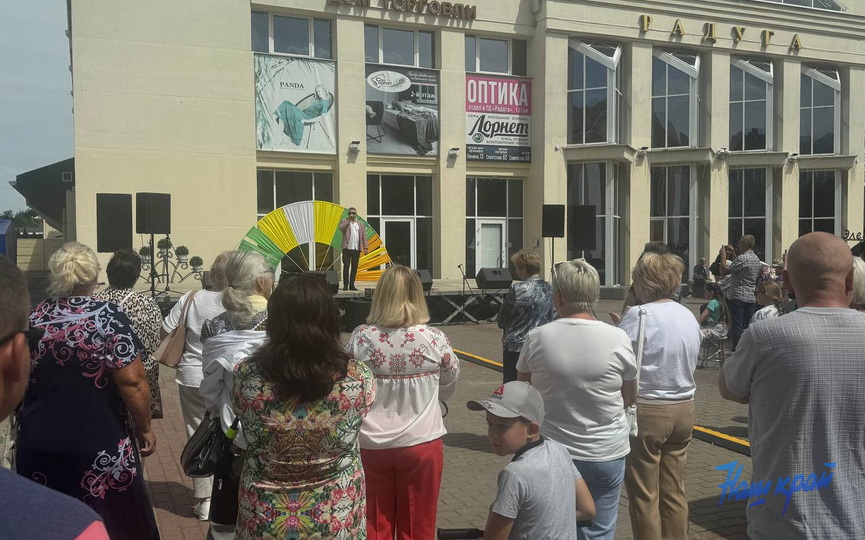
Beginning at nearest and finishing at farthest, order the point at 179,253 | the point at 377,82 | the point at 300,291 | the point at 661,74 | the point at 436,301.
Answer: the point at 300,291 < the point at 436,301 < the point at 179,253 < the point at 377,82 < the point at 661,74

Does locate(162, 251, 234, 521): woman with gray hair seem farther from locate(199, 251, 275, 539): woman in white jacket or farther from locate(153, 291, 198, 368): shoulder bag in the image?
locate(199, 251, 275, 539): woman in white jacket

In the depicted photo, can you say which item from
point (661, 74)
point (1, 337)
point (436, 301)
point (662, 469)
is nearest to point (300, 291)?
point (1, 337)

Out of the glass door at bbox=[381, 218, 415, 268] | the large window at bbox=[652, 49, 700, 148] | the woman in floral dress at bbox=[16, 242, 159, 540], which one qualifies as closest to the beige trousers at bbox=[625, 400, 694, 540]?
the woman in floral dress at bbox=[16, 242, 159, 540]

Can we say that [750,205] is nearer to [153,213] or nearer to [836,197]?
[836,197]

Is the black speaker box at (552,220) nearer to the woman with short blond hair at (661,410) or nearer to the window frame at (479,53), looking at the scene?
the window frame at (479,53)

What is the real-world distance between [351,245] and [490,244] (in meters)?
8.44

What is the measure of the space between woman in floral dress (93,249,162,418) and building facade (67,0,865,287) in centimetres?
1516

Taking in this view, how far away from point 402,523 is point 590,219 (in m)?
12.4

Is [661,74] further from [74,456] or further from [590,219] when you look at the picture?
[74,456]

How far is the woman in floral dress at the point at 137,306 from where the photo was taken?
194 inches

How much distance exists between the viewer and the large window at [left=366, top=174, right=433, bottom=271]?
934 inches

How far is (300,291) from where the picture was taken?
281cm

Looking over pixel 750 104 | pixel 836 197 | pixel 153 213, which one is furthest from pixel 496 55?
pixel 836 197

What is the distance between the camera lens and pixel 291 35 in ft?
72.6
